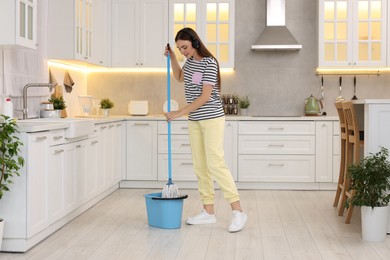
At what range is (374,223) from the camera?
14.0 feet

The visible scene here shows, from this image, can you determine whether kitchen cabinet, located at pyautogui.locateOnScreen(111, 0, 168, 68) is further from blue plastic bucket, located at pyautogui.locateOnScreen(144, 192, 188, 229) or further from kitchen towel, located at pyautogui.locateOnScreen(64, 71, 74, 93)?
blue plastic bucket, located at pyautogui.locateOnScreen(144, 192, 188, 229)

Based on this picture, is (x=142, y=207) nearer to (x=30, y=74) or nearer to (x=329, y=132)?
(x=30, y=74)

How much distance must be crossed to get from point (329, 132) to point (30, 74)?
10.2 ft

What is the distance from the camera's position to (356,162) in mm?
4797

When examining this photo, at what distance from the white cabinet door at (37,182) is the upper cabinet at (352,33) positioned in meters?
3.79

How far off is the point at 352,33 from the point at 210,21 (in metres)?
1.53

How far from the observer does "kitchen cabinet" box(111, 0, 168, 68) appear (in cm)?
709

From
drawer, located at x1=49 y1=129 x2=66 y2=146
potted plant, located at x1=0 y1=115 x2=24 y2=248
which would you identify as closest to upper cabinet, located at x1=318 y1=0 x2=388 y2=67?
drawer, located at x1=49 y1=129 x2=66 y2=146

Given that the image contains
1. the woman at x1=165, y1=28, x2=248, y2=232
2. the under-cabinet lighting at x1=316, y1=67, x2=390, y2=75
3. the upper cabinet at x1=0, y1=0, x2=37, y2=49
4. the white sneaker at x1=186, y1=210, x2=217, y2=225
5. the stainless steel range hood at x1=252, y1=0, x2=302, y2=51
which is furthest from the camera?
the under-cabinet lighting at x1=316, y1=67, x2=390, y2=75

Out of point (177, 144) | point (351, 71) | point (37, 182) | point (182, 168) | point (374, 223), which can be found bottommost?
point (374, 223)

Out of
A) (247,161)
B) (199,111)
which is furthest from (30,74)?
(247,161)

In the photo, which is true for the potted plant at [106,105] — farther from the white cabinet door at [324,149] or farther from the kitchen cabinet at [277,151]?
the white cabinet door at [324,149]

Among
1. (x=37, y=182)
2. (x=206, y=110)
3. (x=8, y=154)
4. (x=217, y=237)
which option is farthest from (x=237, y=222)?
(x=8, y=154)

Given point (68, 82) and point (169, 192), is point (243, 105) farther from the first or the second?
point (169, 192)
